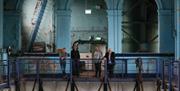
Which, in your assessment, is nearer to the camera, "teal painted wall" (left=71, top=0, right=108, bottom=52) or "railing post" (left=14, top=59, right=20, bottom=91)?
"railing post" (left=14, top=59, right=20, bottom=91)

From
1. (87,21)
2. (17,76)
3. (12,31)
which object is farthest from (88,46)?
(17,76)

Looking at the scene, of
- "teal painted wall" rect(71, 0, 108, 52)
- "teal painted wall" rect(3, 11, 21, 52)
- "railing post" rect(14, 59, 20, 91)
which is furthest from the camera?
"teal painted wall" rect(71, 0, 108, 52)

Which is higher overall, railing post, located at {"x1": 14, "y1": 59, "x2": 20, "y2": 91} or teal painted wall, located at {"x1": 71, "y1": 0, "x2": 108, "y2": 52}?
teal painted wall, located at {"x1": 71, "y1": 0, "x2": 108, "y2": 52}

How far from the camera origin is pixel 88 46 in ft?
141

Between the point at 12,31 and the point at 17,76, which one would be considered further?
the point at 12,31

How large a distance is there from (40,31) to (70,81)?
17.0 metres

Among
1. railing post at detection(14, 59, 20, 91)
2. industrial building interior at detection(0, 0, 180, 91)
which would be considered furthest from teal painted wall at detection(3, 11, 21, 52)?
railing post at detection(14, 59, 20, 91)

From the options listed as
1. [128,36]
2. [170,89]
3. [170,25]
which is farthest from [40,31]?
[170,89]

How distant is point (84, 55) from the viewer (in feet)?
133

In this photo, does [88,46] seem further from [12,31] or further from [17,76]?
[17,76]

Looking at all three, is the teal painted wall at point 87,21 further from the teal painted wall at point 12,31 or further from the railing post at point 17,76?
the railing post at point 17,76

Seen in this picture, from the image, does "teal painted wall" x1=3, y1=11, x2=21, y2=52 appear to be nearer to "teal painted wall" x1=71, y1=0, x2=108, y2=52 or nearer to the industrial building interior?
the industrial building interior

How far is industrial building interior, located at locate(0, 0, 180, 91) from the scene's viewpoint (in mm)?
25766

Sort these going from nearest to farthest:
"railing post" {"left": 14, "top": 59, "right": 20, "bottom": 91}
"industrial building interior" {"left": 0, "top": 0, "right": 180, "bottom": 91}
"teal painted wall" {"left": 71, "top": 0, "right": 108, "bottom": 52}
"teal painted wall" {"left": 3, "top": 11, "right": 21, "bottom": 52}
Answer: "railing post" {"left": 14, "top": 59, "right": 20, "bottom": 91} → "industrial building interior" {"left": 0, "top": 0, "right": 180, "bottom": 91} → "teal painted wall" {"left": 3, "top": 11, "right": 21, "bottom": 52} → "teal painted wall" {"left": 71, "top": 0, "right": 108, "bottom": 52}
